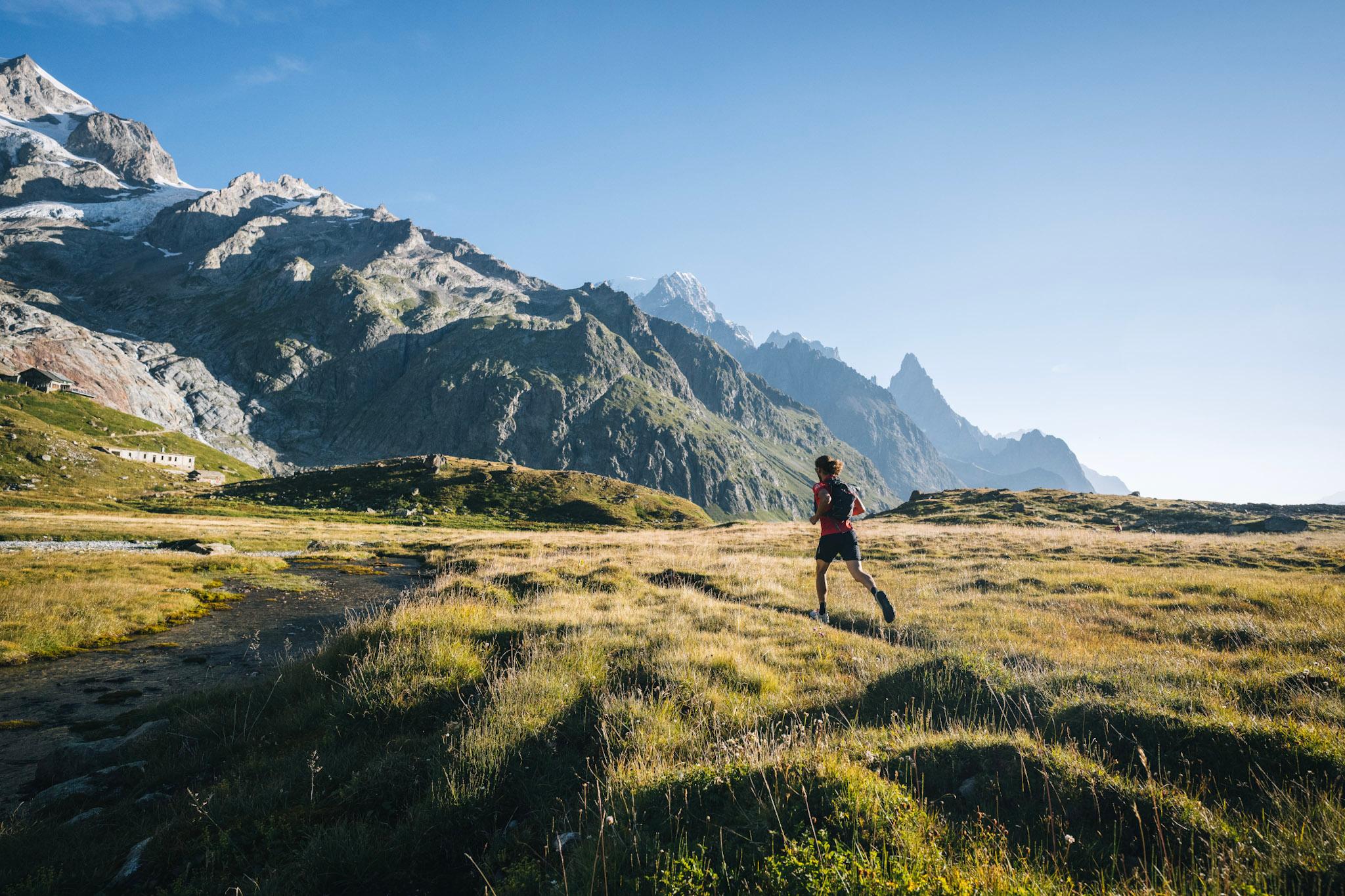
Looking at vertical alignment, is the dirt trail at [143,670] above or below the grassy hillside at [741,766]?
below

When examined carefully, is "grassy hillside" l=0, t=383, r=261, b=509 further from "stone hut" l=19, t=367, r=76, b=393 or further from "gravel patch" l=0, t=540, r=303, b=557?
"gravel patch" l=0, t=540, r=303, b=557

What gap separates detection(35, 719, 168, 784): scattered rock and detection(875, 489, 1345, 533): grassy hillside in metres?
63.6

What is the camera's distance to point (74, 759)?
7.20 meters

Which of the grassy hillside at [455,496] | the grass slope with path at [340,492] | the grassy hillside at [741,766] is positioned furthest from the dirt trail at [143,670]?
the grassy hillside at [455,496]

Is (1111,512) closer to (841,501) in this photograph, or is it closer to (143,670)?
(841,501)

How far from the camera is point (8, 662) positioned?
1209 cm

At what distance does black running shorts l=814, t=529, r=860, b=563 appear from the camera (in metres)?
12.5

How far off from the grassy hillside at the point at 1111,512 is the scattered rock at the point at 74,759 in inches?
2503

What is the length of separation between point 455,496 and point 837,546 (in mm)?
77194

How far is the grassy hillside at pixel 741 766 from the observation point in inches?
154

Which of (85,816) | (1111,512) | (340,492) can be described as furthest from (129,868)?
(340,492)

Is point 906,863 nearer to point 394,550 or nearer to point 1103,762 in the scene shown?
point 1103,762

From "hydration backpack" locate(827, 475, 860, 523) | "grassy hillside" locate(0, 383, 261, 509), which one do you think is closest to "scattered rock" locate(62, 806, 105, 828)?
"hydration backpack" locate(827, 475, 860, 523)

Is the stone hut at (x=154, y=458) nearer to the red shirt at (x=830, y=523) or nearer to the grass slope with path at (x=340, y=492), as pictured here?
the grass slope with path at (x=340, y=492)
